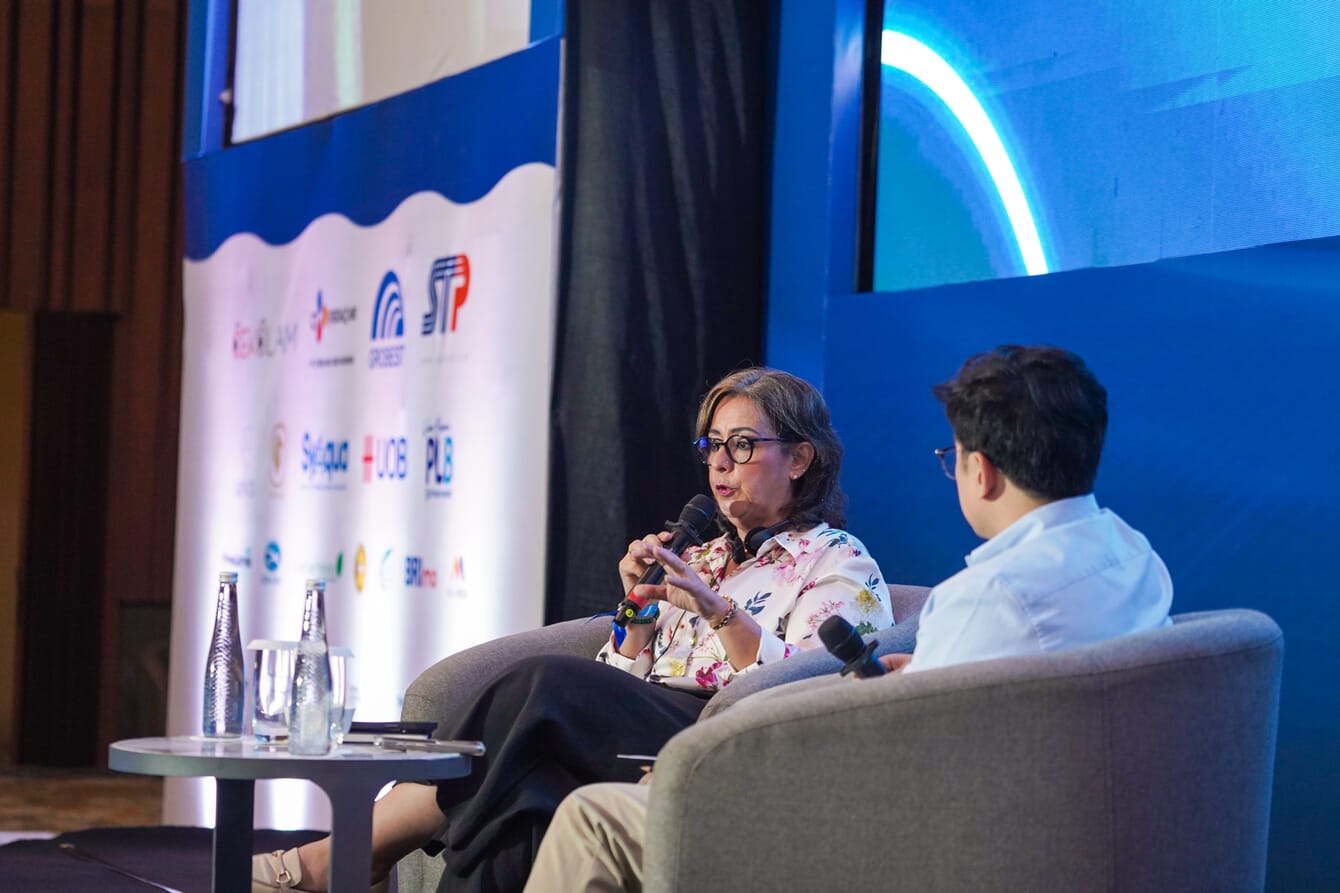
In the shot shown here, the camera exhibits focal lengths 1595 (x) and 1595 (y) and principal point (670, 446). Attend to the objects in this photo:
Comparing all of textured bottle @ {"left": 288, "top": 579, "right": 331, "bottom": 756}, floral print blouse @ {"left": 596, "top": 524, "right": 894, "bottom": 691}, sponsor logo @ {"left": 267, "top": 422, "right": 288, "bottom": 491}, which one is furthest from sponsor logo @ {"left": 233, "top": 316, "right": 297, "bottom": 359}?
textured bottle @ {"left": 288, "top": 579, "right": 331, "bottom": 756}

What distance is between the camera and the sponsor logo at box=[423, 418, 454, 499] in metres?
4.58

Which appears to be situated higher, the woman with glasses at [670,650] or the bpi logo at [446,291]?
the bpi logo at [446,291]

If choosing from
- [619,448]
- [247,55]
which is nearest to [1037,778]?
[619,448]

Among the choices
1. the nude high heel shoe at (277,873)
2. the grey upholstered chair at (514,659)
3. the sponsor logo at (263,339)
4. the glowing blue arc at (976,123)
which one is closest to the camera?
the grey upholstered chair at (514,659)

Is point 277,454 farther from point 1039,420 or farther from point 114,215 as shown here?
point 1039,420

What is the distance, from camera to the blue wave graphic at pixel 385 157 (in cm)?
433

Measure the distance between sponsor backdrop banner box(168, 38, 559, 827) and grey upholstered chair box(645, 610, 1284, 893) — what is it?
230 cm

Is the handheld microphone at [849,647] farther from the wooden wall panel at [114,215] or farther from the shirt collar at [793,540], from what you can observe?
the wooden wall panel at [114,215]

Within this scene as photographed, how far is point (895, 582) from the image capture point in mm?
3666

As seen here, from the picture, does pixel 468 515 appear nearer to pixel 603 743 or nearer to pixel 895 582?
pixel 895 582

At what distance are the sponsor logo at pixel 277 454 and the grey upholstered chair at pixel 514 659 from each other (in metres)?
2.43

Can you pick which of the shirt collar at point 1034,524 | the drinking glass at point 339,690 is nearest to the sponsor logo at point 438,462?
the drinking glass at point 339,690

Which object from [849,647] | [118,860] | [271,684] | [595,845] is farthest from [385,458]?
[849,647]

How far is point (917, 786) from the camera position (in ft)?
6.19
